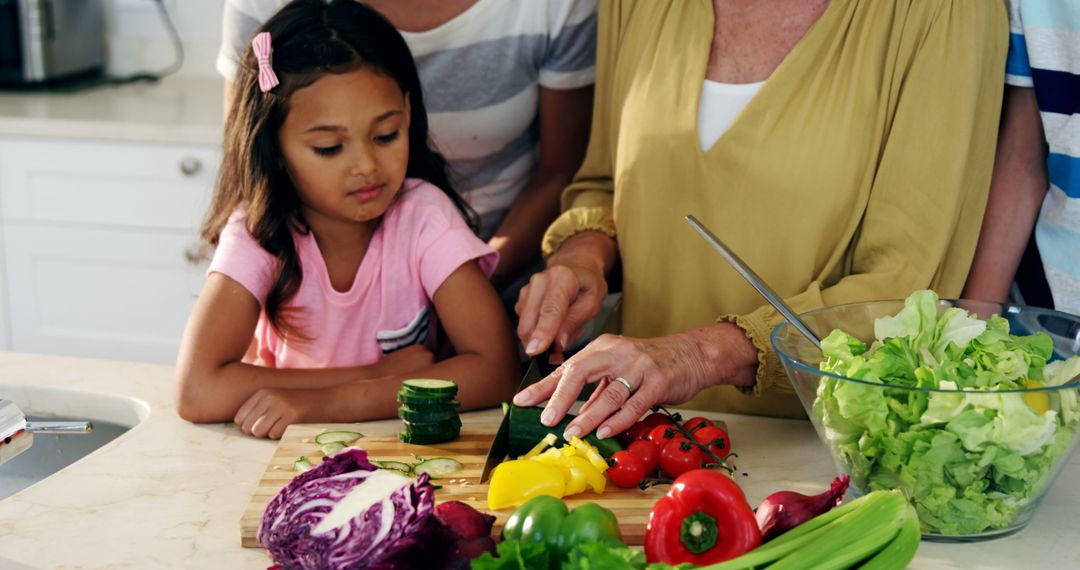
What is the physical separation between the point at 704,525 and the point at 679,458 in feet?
0.76

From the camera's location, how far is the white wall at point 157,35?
3.74m

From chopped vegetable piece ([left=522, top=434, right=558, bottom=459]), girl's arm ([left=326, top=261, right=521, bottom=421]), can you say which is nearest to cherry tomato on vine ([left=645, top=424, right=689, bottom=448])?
chopped vegetable piece ([left=522, top=434, right=558, bottom=459])

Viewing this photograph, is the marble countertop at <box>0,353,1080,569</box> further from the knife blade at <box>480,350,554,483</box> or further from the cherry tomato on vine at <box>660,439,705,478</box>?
the knife blade at <box>480,350,554,483</box>

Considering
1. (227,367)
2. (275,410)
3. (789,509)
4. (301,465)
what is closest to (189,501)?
(301,465)

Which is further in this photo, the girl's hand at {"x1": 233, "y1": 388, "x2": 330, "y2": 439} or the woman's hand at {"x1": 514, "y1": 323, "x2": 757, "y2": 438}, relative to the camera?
the girl's hand at {"x1": 233, "y1": 388, "x2": 330, "y2": 439}

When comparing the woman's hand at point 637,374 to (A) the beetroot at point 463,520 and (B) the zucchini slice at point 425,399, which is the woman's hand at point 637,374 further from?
(A) the beetroot at point 463,520

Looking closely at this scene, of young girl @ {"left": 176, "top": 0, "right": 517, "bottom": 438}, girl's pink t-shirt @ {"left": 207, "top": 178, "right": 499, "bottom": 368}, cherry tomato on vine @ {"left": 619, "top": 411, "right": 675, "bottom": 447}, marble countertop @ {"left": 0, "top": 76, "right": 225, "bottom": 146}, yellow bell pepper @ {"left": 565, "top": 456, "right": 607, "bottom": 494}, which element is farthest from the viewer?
marble countertop @ {"left": 0, "top": 76, "right": 225, "bottom": 146}

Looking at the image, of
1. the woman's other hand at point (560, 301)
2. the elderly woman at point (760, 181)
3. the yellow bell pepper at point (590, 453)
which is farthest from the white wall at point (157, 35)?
the yellow bell pepper at point (590, 453)

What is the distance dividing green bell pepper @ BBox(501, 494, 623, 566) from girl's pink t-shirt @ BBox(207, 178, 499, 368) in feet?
2.37

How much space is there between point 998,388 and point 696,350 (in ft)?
1.36

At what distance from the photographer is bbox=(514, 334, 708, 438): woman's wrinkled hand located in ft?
4.73

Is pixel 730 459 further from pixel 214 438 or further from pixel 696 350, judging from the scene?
pixel 214 438

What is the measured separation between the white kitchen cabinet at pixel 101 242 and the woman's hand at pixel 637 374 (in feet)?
5.89

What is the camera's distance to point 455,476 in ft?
4.63
